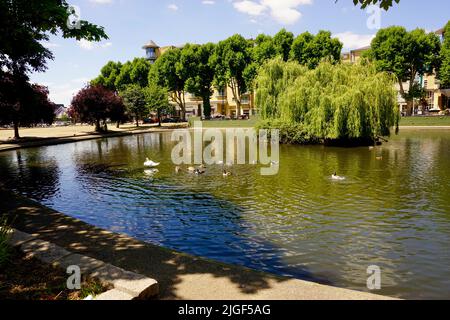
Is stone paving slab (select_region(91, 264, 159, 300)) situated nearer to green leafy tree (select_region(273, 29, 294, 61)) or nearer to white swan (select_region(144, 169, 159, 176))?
white swan (select_region(144, 169, 159, 176))

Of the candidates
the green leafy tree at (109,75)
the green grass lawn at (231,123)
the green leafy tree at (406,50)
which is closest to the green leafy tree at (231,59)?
the green grass lawn at (231,123)

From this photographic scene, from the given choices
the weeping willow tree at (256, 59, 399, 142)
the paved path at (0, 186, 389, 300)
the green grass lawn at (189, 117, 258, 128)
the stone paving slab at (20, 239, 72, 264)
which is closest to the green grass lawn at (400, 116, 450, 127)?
the green grass lawn at (189, 117, 258, 128)

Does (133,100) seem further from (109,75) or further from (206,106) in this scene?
(109,75)

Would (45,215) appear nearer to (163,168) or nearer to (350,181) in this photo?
(163,168)

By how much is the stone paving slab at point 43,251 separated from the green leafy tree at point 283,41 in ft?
185

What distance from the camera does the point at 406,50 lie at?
53781 mm

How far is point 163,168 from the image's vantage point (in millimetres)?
21109

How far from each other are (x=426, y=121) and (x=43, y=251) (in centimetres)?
5378

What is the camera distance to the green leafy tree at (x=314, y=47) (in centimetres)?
5559

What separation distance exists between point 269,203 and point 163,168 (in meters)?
9.98

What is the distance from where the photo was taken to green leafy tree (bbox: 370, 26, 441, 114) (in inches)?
2117

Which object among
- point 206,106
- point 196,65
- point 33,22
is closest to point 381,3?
point 33,22

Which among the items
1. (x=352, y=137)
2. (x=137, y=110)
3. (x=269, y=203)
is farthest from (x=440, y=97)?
(x=269, y=203)

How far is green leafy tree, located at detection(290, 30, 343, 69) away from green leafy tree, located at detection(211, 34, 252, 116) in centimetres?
964
